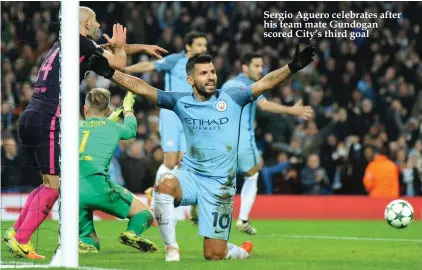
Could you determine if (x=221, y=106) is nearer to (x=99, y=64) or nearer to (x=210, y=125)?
(x=210, y=125)

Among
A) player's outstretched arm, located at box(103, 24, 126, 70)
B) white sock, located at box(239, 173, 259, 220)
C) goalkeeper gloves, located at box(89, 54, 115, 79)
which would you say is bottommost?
white sock, located at box(239, 173, 259, 220)

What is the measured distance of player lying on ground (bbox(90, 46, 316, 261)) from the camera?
859 cm

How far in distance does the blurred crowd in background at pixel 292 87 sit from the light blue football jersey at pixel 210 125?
8.29m

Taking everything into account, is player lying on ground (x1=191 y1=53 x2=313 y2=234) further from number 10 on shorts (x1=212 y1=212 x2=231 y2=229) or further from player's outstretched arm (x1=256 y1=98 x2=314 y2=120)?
number 10 on shorts (x1=212 y1=212 x2=231 y2=229)

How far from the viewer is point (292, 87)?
21.6 meters

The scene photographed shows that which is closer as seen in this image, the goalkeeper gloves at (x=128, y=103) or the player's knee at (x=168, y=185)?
the player's knee at (x=168, y=185)

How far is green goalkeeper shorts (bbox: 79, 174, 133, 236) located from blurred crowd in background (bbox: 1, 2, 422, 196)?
7117mm

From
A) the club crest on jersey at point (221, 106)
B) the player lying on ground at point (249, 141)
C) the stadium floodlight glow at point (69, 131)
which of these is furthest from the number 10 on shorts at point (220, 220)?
the player lying on ground at point (249, 141)

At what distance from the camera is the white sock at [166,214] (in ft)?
27.8

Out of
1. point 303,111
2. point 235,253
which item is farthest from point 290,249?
point 303,111

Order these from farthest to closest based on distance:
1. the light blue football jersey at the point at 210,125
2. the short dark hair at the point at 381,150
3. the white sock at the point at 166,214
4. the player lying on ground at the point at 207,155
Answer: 1. the short dark hair at the point at 381,150
2. the light blue football jersey at the point at 210,125
3. the player lying on ground at the point at 207,155
4. the white sock at the point at 166,214

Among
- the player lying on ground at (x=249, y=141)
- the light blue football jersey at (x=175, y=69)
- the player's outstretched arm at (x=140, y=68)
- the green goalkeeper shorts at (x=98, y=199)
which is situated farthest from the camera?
the light blue football jersey at (x=175, y=69)

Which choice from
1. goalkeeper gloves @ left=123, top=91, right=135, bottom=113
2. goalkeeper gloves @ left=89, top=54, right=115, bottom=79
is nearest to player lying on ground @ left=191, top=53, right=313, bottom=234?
goalkeeper gloves @ left=123, top=91, right=135, bottom=113

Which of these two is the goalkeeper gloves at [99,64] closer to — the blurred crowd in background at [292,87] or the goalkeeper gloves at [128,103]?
the goalkeeper gloves at [128,103]
